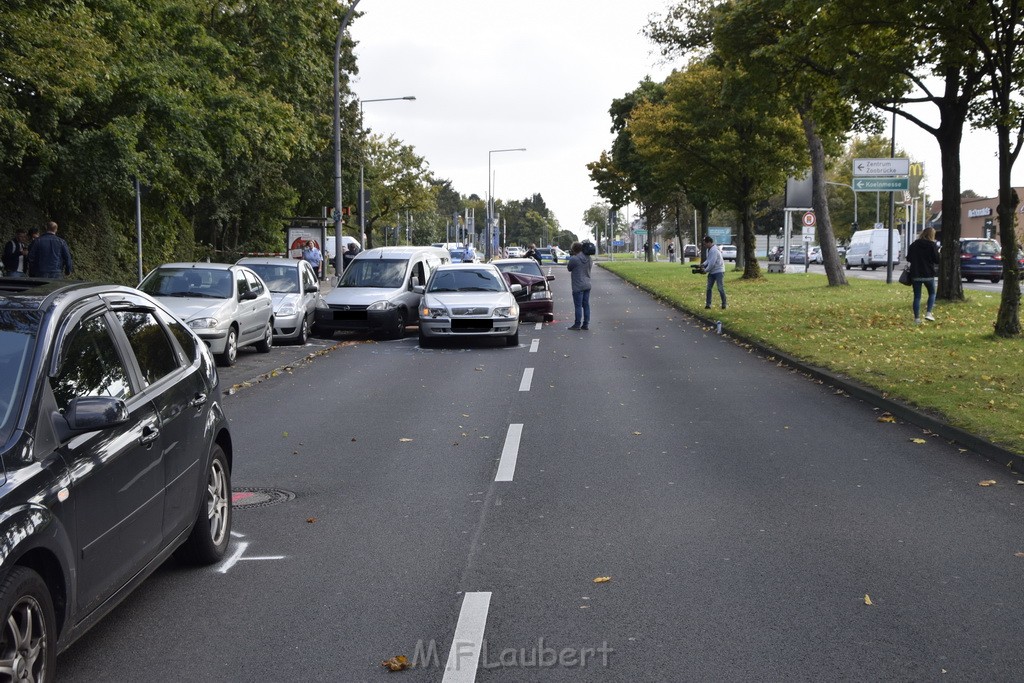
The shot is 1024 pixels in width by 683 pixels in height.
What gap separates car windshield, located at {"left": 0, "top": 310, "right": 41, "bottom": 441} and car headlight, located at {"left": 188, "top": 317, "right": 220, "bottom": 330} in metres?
11.4

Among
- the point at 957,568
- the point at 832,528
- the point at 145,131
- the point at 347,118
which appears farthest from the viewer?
the point at 347,118

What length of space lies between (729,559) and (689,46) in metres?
34.2

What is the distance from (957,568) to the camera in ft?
18.4

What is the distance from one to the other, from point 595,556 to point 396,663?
1.80m

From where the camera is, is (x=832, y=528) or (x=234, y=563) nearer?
(x=234, y=563)

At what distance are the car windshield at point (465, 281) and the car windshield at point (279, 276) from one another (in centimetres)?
264

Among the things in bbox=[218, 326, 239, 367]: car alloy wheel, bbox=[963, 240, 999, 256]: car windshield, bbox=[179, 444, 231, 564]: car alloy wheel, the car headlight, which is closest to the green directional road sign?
bbox=[218, 326, 239, 367]: car alloy wheel

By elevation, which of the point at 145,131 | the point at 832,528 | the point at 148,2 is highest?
the point at 148,2

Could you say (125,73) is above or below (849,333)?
above

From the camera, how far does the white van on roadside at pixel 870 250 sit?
62.9m

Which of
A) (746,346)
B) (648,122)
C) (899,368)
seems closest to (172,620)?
(899,368)

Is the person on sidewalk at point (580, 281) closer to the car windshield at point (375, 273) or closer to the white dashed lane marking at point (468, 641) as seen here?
the car windshield at point (375, 273)

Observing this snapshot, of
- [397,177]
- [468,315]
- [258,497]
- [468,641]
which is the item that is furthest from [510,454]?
[397,177]

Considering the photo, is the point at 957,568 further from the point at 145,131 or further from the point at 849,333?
the point at 145,131
